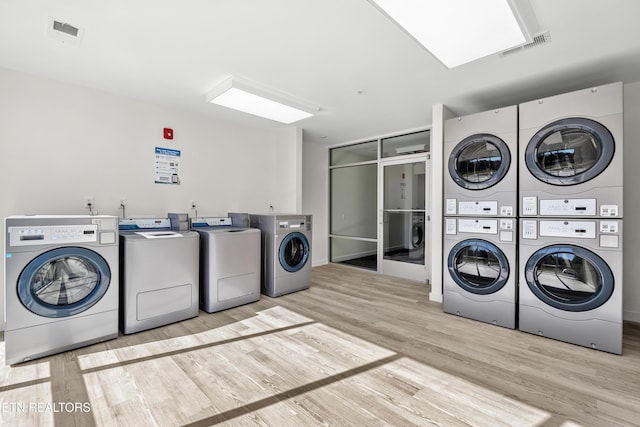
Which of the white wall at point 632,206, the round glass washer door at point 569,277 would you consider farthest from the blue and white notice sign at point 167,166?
the white wall at point 632,206

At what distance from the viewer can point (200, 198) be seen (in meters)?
3.74

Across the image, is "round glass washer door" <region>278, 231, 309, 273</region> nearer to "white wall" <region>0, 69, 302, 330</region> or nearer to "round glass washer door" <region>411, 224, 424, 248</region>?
"white wall" <region>0, 69, 302, 330</region>

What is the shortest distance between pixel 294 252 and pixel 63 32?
9.74ft

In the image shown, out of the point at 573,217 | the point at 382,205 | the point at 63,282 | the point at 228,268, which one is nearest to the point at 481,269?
the point at 573,217

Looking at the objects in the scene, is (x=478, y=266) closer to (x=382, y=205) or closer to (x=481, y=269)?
(x=481, y=269)

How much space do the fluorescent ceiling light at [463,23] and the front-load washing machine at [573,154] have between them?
3.07 ft

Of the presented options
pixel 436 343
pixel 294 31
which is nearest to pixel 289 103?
pixel 294 31

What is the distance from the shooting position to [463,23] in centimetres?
175

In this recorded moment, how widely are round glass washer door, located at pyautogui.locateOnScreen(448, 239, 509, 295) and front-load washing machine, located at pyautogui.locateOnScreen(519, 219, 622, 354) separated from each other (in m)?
0.18

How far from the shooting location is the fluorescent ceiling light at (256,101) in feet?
9.17

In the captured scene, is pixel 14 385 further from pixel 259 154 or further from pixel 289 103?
pixel 259 154

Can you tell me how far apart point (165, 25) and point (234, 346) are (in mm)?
2412

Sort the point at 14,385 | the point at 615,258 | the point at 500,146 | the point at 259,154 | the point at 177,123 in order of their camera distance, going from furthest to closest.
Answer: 1. the point at 259,154
2. the point at 177,123
3. the point at 500,146
4. the point at 615,258
5. the point at 14,385

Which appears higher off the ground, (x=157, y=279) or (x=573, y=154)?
(x=573, y=154)
